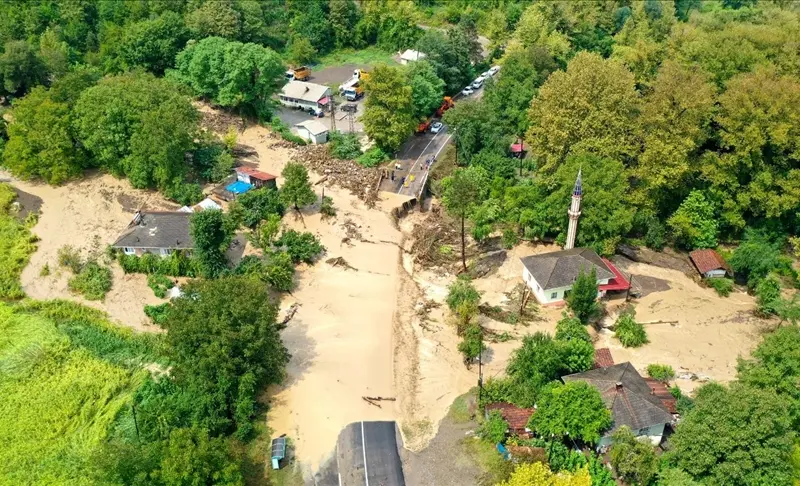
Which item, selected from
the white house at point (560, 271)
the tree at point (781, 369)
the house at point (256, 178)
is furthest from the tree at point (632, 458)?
the house at point (256, 178)

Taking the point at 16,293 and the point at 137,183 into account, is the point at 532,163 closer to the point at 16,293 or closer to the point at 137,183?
the point at 137,183

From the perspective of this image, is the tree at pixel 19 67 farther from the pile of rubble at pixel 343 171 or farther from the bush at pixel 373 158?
the bush at pixel 373 158

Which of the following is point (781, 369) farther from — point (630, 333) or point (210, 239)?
point (210, 239)

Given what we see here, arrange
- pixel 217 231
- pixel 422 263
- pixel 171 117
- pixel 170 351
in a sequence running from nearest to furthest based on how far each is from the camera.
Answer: pixel 170 351 → pixel 217 231 → pixel 422 263 → pixel 171 117

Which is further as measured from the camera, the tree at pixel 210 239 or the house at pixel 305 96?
the house at pixel 305 96

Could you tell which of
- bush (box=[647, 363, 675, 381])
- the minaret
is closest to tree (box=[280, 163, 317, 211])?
the minaret

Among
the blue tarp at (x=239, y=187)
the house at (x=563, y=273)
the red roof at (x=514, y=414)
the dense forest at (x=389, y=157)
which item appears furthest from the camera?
the blue tarp at (x=239, y=187)

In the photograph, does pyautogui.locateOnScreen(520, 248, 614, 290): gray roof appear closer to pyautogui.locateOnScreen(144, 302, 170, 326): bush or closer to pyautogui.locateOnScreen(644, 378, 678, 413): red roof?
pyautogui.locateOnScreen(644, 378, 678, 413): red roof

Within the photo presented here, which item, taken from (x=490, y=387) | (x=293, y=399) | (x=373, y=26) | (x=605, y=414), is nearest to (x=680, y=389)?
(x=605, y=414)
